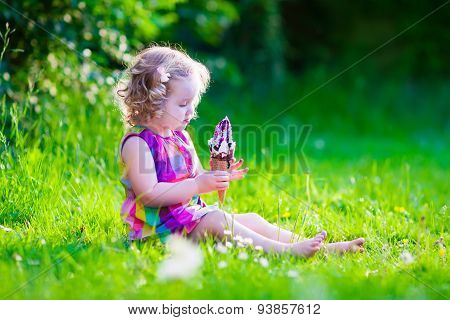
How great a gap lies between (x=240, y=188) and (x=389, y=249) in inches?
47.2

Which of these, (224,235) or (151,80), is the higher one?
(151,80)

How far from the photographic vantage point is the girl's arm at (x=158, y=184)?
2652mm

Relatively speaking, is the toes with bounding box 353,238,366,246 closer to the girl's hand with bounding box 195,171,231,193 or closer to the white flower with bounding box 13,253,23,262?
the girl's hand with bounding box 195,171,231,193

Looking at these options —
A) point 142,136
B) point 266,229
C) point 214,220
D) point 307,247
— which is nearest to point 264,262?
point 307,247

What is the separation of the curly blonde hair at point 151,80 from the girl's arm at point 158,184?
0.81 feet

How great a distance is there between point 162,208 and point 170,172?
171 mm

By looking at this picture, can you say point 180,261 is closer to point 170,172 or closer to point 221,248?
point 221,248

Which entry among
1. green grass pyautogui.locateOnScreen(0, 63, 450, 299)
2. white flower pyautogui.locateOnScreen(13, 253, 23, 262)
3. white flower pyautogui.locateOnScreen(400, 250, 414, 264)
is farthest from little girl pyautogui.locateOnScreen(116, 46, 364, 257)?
white flower pyautogui.locateOnScreen(13, 253, 23, 262)

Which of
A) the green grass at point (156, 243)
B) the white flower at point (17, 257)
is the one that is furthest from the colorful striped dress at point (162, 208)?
the white flower at point (17, 257)

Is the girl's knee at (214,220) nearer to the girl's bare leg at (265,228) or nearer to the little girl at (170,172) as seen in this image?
the little girl at (170,172)

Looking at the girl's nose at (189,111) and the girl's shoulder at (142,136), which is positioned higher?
the girl's nose at (189,111)

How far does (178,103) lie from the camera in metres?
2.82

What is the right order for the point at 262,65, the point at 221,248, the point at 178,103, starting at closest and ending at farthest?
→ 1. the point at 221,248
2. the point at 178,103
3. the point at 262,65
